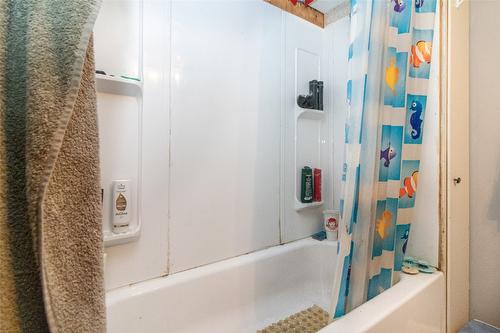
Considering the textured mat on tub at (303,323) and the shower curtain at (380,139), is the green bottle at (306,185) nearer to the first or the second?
the textured mat on tub at (303,323)

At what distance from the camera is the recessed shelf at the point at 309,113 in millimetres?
1679

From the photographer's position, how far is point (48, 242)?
0.28 m

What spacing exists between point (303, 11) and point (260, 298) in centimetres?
184

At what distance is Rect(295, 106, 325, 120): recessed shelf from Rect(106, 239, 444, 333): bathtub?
0.82 metres

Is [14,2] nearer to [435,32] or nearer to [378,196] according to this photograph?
[378,196]

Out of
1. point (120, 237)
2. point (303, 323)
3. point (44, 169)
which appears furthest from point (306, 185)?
point (44, 169)

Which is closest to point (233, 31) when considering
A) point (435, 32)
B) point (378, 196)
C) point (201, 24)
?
point (201, 24)

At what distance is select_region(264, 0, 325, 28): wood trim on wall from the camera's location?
5.38 feet

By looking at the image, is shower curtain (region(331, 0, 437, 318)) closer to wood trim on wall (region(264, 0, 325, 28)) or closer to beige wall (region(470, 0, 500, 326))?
beige wall (region(470, 0, 500, 326))

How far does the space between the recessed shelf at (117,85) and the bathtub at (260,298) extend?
2.67 ft

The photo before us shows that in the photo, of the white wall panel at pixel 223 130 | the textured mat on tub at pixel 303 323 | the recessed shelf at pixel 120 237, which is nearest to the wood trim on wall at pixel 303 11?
the white wall panel at pixel 223 130

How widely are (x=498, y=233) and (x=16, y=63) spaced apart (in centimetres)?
161

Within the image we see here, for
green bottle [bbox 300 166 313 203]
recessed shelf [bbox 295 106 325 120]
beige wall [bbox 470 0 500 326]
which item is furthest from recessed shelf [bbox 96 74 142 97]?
beige wall [bbox 470 0 500 326]

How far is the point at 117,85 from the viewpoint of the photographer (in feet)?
3.38
